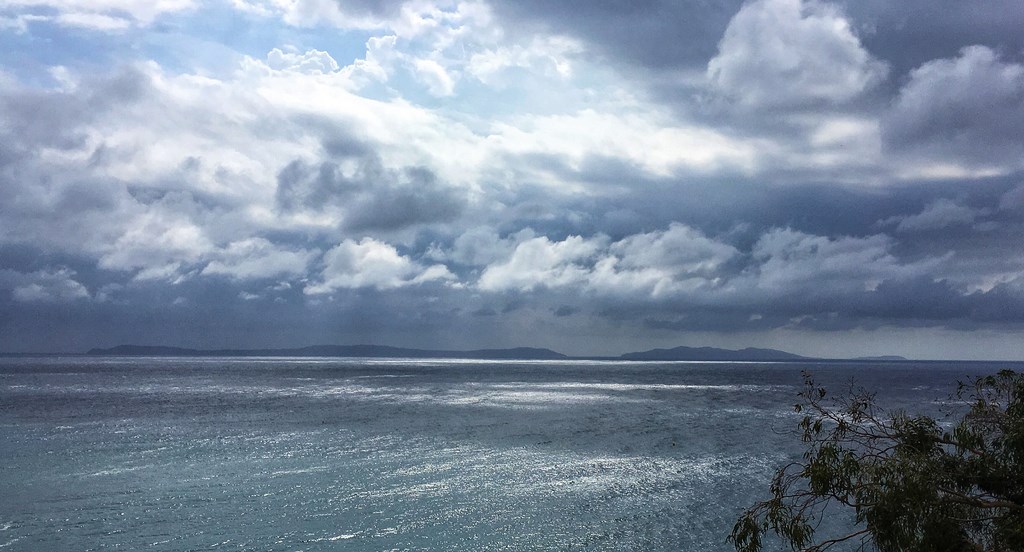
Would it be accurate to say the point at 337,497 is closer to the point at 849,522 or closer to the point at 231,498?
the point at 231,498

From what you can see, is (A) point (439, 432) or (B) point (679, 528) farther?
(A) point (439, 432)

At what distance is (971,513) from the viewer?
1758 cm

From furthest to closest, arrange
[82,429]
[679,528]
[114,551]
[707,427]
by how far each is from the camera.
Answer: [707,427]
[82,429]
[679,528]
[114,551]

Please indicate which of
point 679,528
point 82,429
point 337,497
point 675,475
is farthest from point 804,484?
point 82,429

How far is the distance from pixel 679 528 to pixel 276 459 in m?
30.8

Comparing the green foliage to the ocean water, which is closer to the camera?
the green foliage

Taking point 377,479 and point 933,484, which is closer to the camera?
point 933,484

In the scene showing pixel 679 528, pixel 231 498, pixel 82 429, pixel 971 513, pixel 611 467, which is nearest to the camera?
pixel 971 513

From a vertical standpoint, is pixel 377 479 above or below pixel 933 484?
below

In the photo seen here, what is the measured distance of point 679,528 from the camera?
1366 inches

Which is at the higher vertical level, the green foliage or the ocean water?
the green foliage

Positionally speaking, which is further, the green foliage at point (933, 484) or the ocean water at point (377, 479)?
the ocean water at point (377, 479)

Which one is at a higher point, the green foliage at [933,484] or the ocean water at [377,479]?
the green foliage at [933,484]

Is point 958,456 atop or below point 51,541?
atop
